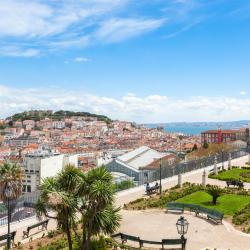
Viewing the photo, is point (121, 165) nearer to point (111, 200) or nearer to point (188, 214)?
point (188, 214)

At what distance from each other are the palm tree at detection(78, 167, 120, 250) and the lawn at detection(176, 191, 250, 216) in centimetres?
1032

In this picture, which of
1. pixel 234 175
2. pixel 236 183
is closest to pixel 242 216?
pixel 236 183

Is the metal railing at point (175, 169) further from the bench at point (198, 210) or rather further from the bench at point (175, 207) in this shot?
the bench at point (198, 210)

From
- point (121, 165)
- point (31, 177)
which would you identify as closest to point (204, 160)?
point (121, 165)

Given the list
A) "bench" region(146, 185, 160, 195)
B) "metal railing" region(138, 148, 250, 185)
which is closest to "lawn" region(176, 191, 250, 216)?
"bench" region(146, 185, 160, 195)

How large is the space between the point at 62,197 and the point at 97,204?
3.96 ft

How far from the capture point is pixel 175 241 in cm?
1733

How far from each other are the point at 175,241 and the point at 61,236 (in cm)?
522

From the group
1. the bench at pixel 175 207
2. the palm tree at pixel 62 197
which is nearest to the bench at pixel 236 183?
the bench at pixel 175 207

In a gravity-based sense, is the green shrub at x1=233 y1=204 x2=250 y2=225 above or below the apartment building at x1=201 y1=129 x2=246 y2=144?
below

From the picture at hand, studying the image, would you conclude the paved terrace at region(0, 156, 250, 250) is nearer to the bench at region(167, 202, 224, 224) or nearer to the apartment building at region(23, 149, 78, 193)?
the bench at region(167, 202, 224, 224)

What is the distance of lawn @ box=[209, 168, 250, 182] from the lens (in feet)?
120

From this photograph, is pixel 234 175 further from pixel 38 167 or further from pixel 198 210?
pixel 38 167

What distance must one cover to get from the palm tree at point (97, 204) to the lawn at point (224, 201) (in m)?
10.3
